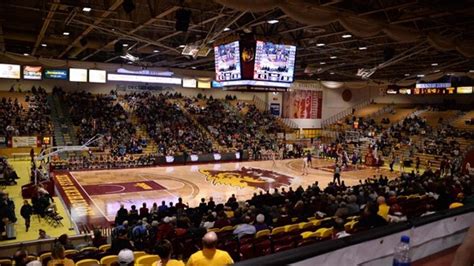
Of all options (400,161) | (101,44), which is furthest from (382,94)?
(101,44)

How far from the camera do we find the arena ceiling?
48.8ft

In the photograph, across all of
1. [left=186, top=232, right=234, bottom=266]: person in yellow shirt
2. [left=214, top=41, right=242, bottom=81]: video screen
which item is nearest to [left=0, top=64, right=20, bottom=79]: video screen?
[left=214, top=41, right=242, bottom=81]: video screen

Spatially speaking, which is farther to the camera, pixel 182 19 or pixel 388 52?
pixel 388 52

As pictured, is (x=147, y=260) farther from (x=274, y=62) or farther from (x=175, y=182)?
(x=175, y=182)

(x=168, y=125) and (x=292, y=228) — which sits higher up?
(x=168, y=125)

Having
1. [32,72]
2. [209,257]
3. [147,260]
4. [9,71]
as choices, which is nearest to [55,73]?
[32,72]

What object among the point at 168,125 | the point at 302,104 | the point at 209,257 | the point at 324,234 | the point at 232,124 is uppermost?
the point at 302,104

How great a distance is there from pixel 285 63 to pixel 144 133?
20.9 meters

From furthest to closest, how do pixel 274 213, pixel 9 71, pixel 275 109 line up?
pixel 275 109 → pixel 9 71 → pixel 274 213

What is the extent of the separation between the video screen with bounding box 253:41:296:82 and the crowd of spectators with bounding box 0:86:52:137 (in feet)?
71.5

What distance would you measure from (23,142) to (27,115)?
317 centimetres

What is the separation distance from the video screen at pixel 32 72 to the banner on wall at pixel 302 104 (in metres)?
26.2

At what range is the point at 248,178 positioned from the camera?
23953 mm

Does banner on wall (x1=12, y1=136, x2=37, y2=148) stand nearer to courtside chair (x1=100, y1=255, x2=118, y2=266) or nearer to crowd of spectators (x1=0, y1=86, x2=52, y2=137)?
crowd of spectators (x1=0, y1=86, x2=52, y2=137)
